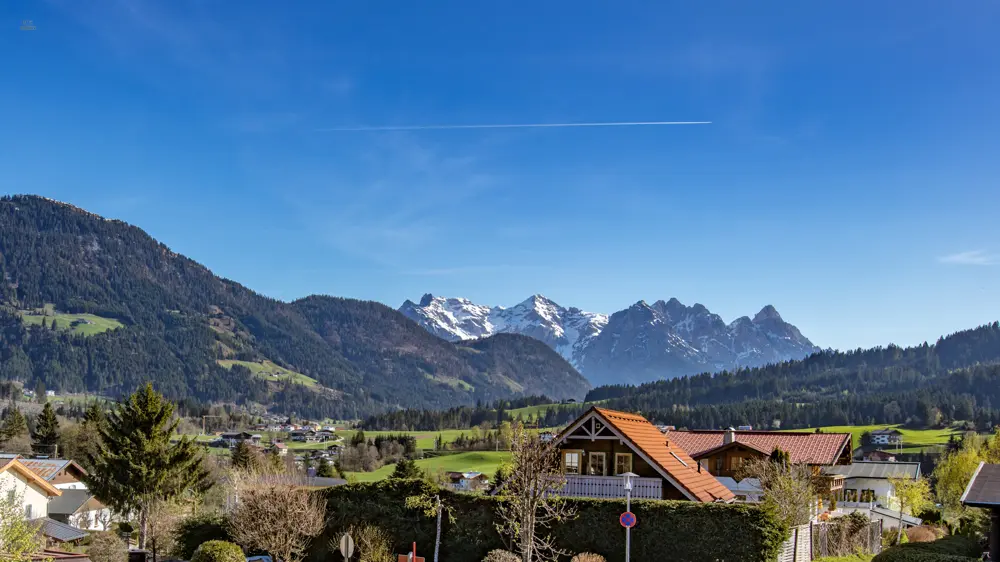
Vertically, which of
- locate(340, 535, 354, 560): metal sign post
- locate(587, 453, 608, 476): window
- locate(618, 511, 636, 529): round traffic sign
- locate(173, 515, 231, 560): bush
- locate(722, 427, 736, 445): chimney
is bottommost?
locate(173, 515, 231, 560): bush

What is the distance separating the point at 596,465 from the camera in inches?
1478

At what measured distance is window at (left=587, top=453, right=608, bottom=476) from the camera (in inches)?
1464

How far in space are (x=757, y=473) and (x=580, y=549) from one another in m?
19.6

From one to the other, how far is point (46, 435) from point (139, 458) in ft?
215

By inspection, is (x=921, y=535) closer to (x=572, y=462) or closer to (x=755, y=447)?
(x=755, y=447)

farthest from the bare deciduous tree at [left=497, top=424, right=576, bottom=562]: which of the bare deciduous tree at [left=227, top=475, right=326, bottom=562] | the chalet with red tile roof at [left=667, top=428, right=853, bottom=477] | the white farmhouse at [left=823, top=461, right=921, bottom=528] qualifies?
the white farmhouse at [left=823, top=461, right=921, bottom=528]

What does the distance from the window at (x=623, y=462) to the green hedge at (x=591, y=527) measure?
18.4 ft

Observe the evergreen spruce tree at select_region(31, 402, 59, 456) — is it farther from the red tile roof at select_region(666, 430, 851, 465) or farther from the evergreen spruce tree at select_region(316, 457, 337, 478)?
the red tile roof at select_region(666, 430, 851, 465)

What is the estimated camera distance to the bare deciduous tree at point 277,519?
3303cm

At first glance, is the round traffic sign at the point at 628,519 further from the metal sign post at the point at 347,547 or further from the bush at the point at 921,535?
the bush at the point at 921,535

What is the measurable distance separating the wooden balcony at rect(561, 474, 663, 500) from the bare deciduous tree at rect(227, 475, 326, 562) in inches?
407

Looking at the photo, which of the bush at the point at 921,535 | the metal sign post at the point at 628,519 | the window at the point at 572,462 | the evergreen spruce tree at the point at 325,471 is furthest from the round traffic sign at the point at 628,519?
the evergreen spruce tree at the point at 325,471

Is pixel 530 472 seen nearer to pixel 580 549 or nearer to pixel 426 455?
pixel 580 549

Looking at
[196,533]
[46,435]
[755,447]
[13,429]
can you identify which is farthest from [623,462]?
[13,429]
